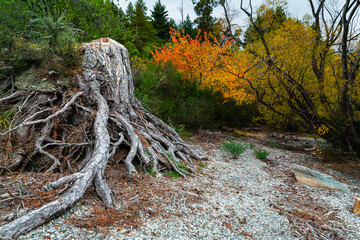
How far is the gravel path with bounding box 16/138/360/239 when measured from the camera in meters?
1.93

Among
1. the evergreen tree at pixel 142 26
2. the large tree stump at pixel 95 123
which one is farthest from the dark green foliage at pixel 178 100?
the evergreen tree at pixel 142 26

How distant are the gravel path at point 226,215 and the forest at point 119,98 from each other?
0.31m

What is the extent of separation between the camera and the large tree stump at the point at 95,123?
3004mm

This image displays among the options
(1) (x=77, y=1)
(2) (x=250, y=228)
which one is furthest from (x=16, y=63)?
(1) (x=77, y=1)

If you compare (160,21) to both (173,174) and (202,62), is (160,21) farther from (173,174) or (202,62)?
(173,174)

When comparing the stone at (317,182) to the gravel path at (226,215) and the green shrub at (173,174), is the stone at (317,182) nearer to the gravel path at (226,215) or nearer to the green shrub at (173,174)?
the gravel path at (226,215)

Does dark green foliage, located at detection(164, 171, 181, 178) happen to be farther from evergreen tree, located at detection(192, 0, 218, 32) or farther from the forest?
evergreen tree, located at detection(192, 0, 218, 32)

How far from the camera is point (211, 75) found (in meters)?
9.07

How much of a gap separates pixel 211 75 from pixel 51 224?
822cm

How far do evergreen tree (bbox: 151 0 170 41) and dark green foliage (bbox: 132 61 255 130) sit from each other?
21321 millimetres

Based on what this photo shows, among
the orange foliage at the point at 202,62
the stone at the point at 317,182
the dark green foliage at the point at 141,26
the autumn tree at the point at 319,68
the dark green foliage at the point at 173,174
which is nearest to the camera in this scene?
the dark green foliage at the point at 173,174

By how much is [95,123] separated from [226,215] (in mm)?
2404

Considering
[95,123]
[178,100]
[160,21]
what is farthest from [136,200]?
[160,21]

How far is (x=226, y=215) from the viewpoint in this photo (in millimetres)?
2656
